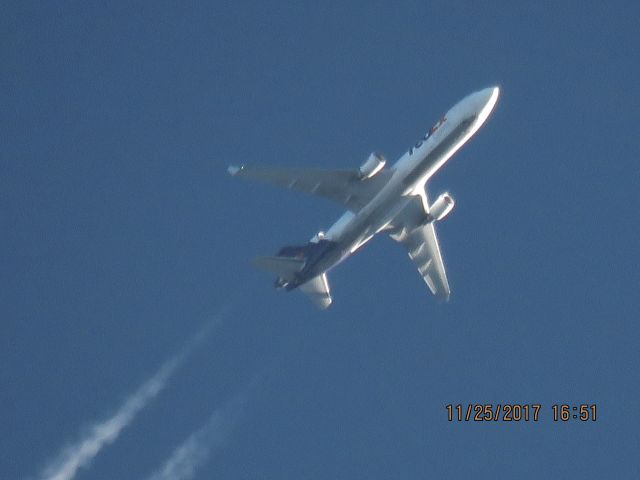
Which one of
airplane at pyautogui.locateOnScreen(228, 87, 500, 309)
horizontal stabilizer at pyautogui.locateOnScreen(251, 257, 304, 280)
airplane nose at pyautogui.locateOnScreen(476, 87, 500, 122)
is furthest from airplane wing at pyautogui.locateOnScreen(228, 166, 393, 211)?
airplane nose at pyautogui.locateOnScreen(476, 87, 500, 122)

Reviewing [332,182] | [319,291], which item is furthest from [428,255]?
[332,182]

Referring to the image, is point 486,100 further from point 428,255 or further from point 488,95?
point 428,255

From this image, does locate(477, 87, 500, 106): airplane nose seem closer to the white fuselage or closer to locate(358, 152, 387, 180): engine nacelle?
the white fuselage

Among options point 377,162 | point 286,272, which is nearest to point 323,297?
point 286,272

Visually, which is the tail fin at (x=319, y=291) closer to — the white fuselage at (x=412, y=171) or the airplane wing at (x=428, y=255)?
the white fuselage at (x=412, y=171)

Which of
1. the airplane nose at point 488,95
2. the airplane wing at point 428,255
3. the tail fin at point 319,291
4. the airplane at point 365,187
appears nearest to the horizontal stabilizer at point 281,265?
the airplane at point 365,187
